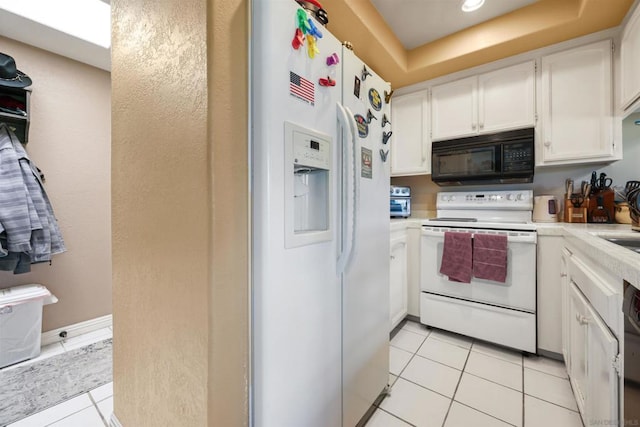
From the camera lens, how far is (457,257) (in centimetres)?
210

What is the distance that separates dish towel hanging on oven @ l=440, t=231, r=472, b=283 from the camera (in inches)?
81.0

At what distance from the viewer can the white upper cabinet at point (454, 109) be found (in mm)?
2373

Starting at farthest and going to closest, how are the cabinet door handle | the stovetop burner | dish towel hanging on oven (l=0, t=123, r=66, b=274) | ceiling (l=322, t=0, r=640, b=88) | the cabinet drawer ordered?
the stovetop burner, dish towel hanging on oven (l=0, t=123, r=66, b=274), ceiling (l=322, t=0, r=640, b=88), the cabinet door handle, the cabinet drawer

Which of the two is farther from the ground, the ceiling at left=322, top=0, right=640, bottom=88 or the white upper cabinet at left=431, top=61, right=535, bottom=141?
the ceiling at left=322, top=0, right=640, bottom=88

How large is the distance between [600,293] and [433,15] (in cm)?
210

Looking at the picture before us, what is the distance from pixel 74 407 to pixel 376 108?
2.39 metres

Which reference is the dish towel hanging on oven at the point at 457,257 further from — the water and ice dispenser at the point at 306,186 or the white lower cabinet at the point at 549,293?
the water and ice dispenser at the point at 306,186

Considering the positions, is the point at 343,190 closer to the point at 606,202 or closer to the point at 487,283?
the point at 487,283

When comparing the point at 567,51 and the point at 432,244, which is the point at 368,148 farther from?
the point at 567,51

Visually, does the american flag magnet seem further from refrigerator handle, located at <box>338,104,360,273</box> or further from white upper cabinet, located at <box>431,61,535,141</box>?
white upper cabinet, located at <box>431,61,535,141</box>

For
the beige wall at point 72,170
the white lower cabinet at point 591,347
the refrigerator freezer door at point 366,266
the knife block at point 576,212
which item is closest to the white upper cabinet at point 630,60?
the knife block at point 576,212

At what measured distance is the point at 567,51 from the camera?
1.99 metres

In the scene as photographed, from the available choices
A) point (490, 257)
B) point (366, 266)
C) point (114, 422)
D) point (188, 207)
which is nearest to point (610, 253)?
point (366, 266)

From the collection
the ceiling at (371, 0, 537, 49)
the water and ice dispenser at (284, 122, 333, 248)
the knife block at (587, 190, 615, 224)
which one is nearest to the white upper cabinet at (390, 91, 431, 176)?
the ceiling at (371, 0, 537, 49)
